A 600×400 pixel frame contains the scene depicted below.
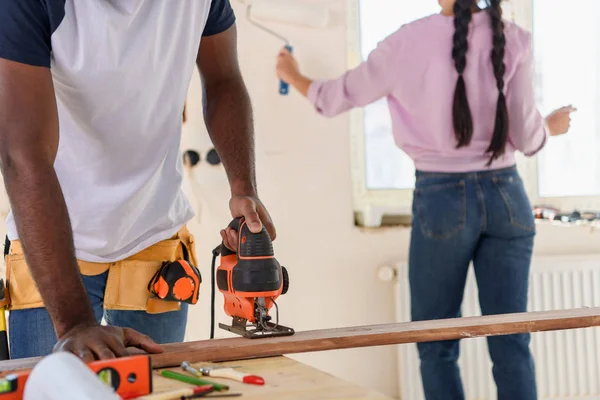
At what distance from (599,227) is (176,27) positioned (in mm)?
2106

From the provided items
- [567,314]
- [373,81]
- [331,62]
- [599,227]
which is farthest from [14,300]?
[599,227]

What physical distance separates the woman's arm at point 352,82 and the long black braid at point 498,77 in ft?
0.93

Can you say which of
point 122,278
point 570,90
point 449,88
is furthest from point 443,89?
point 570,90

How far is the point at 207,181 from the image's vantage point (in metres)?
2.74

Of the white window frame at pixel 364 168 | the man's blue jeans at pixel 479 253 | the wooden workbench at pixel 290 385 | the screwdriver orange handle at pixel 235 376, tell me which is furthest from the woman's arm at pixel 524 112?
the screwdriver orange handle at pixel 235 376

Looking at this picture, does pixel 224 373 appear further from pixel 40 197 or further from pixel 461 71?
pixel 461 71

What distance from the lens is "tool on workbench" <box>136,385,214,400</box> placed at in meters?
0.97

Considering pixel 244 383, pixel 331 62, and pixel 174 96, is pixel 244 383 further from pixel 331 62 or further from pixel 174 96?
pixel 331 62

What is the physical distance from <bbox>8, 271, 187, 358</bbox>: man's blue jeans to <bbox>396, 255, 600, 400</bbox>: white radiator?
4.64ft

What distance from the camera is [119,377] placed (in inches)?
38.3

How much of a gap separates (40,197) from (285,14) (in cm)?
179

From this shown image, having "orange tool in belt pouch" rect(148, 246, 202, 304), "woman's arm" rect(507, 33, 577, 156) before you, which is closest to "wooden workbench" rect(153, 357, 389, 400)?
"orange tool in belt pouch" rect(148, 246, 202, 304)

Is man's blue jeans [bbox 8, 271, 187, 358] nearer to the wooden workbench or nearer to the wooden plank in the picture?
the wooden plank

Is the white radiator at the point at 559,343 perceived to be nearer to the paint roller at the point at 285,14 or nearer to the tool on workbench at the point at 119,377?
the paint roller at the point at 285,14
